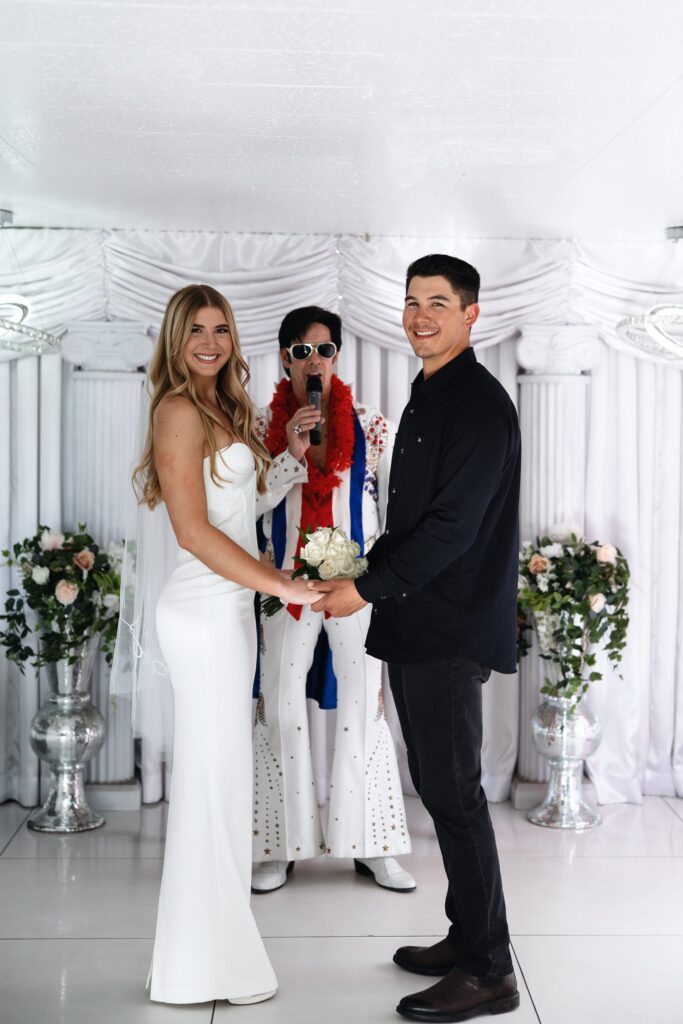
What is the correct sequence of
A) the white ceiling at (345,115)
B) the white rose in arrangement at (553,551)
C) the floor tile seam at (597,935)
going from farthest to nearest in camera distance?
the white rose in arrangement at (553,551)
the floor tile seam at (597,935)
the white ceiling at (345,115)

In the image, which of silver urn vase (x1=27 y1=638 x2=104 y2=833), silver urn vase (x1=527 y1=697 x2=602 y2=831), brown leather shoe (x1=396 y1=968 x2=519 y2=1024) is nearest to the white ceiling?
silver urn vase (x1=27 y1=638 x2=104 y2=833)

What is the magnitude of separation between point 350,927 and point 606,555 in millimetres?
1834

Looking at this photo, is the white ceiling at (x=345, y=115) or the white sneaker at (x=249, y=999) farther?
the white sneaker at (x=249, y=999)

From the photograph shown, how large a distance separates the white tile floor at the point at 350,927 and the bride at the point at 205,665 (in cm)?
16

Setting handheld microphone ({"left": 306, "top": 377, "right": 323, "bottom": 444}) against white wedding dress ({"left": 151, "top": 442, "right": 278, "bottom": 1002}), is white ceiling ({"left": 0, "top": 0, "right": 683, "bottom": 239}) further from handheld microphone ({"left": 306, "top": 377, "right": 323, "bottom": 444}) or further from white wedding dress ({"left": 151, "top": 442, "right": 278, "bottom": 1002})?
white wedding dress ({"left": 151, "top": 442, "right": 278, "bottom": 1002})

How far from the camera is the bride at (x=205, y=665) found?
9.12ft

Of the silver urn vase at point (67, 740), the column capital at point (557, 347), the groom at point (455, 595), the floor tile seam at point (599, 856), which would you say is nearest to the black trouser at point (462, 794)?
the groom at point (455, 595)

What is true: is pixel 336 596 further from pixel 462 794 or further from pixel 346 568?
pixel 462 794

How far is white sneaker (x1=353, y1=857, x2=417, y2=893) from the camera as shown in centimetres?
371

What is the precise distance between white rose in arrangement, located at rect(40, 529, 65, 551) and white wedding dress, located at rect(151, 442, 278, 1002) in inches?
65.3

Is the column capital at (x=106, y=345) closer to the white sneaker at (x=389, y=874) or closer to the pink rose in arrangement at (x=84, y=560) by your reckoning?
the pink rose in arrangement at (x=84, y=560)

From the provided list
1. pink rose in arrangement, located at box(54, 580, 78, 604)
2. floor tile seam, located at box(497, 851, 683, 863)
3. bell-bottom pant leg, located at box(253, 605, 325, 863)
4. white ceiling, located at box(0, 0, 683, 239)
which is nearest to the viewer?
white ceiling, located at box(0, 0, 683, 239)

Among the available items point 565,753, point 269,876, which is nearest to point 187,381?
point 269,876

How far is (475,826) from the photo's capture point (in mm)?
2750
